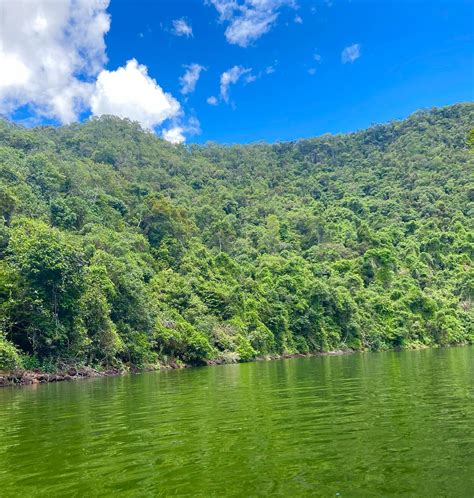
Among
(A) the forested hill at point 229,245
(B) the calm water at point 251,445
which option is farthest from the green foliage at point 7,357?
(B) the calm water at point 251,445

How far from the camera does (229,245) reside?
99125 millimetres

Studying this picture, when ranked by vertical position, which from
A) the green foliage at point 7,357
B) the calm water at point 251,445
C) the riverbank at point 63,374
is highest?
the green foliage at point 7,357

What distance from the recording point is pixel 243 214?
386 feet

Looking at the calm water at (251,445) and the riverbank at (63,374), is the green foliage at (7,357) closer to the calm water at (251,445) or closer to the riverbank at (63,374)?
the riverbank at (63,374)

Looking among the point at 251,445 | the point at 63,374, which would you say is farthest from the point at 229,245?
the point at 251,445

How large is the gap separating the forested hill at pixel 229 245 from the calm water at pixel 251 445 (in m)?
21.5

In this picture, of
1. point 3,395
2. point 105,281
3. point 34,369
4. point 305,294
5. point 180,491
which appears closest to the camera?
point 180,491

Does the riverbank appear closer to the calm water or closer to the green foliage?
the green foliage

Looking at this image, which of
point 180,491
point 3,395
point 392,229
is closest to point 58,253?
point 3,395

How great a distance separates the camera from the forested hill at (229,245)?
131 feet

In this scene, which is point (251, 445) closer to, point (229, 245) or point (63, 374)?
point (63, 374)

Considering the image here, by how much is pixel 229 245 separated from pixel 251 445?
88940mm

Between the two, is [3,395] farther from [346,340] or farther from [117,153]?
[117,153]

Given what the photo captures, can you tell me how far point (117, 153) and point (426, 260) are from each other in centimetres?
7645
